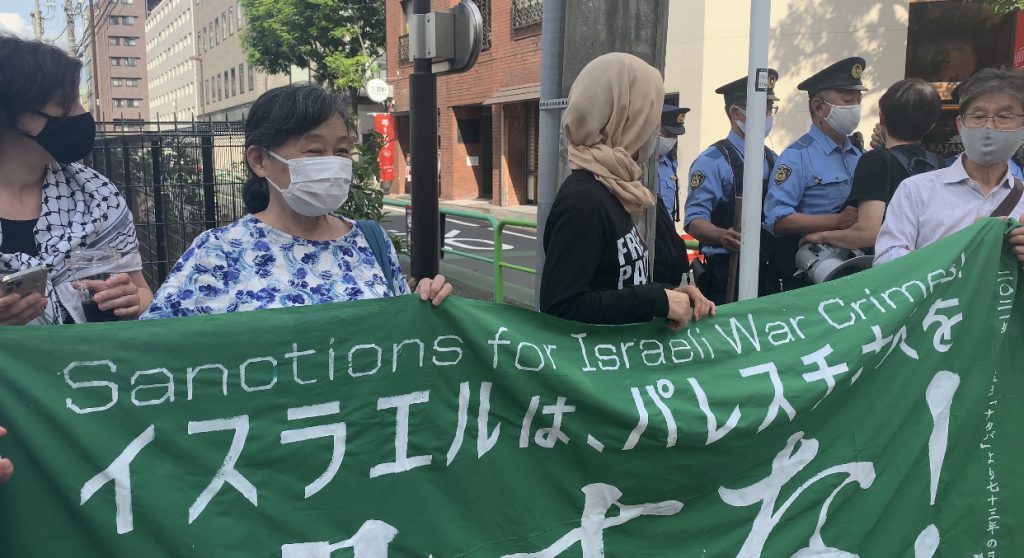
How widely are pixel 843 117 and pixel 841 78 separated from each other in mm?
241

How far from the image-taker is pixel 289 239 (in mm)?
2449

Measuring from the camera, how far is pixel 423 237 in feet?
17.1

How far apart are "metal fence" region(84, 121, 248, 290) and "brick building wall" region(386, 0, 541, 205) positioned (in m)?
16.3

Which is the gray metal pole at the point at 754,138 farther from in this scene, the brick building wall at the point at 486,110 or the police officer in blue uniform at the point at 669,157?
the brick building wall at the point at 486,110

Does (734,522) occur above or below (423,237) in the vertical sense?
below

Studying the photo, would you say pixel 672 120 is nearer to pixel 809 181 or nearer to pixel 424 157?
pixel 809 181

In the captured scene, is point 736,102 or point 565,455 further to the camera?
point 736,102

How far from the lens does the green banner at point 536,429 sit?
6.65ft

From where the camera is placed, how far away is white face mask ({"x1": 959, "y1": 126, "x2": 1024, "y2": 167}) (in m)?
3.30

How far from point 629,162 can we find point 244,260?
114 centimetres

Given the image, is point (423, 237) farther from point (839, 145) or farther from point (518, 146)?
point (518, 146)

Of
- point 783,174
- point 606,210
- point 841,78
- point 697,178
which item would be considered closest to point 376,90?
point 697,178

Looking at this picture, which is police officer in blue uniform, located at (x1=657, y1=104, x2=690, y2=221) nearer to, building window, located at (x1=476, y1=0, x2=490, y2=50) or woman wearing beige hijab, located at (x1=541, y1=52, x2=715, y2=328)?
woman wearing beige hijab, located at (x1=541, y1=52, x2=715, y2=328)

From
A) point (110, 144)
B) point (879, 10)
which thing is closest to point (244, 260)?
point (110, 144)
